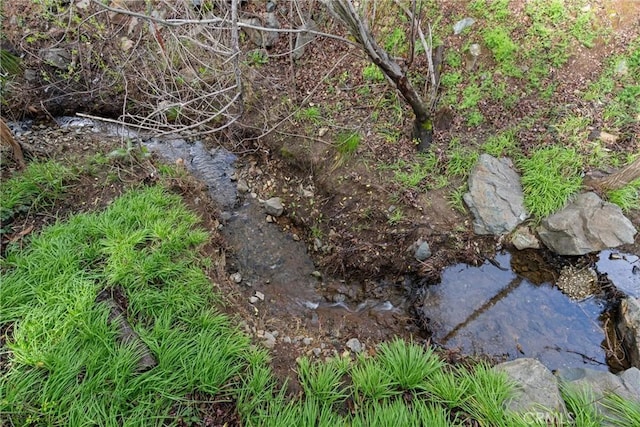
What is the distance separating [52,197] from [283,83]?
308 cm

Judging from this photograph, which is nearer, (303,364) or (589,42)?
(303,364)

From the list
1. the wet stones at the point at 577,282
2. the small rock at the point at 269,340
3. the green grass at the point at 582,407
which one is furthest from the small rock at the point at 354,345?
the wet stones at the point at 577,282

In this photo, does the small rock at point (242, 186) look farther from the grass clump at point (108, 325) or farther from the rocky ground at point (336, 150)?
the grass clump at point (108, 325)

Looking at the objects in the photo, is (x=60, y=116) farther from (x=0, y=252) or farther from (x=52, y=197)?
(x=0, y=252)

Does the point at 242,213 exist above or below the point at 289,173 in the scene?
below

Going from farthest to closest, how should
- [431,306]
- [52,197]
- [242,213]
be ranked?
1. [242,213]
2. [52,197]
3. [431,306]

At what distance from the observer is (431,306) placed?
10.9 feet

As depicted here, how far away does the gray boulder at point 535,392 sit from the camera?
7.41 ft

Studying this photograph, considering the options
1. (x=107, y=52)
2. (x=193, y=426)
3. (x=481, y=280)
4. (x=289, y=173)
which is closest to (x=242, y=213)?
(x=289, y=173)

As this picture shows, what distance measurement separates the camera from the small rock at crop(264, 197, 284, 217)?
4.16 metres

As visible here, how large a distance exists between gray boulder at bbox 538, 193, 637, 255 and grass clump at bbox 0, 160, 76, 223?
195 inches

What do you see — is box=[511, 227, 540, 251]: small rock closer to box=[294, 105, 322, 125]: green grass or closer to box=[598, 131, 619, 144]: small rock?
box=[598, 131, 619, 144]: small rock

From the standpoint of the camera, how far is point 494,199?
3.55 metres

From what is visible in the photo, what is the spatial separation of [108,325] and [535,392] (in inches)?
120
